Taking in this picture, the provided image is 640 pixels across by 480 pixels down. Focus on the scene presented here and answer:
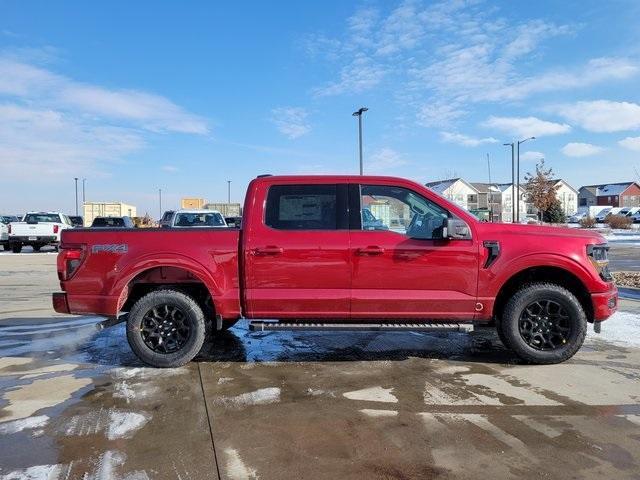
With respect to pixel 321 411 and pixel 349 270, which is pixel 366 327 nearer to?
pixel 349 270

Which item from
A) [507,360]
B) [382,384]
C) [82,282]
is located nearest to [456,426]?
[382,384]

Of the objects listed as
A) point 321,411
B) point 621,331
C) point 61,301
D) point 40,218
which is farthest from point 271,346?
point 40,218

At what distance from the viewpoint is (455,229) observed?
16.5ft

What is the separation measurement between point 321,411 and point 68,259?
320cm

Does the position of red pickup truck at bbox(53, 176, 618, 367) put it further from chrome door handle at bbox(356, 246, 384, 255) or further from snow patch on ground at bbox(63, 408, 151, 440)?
snow patch on ground at bbox(63, 408, 151, 440)

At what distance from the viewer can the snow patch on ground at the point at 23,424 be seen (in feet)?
12.7

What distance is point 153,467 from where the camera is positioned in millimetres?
3275

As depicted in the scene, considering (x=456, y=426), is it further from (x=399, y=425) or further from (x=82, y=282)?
(x=82, y=282)

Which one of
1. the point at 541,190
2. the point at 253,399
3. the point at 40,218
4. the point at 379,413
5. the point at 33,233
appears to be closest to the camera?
the point at 379,413

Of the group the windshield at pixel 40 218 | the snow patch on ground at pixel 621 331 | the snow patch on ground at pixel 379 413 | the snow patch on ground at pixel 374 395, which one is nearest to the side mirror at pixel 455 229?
the snow patch on ground at pixel 374 395

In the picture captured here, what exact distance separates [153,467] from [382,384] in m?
2.29

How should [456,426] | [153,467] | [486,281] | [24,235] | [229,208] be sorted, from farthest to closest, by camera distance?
1. [229,208]
2. [24,235]
3. [486,281]
4. [456,426]
5. [153,467]

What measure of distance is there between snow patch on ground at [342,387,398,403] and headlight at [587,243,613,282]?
255cm

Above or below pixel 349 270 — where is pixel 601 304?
below
